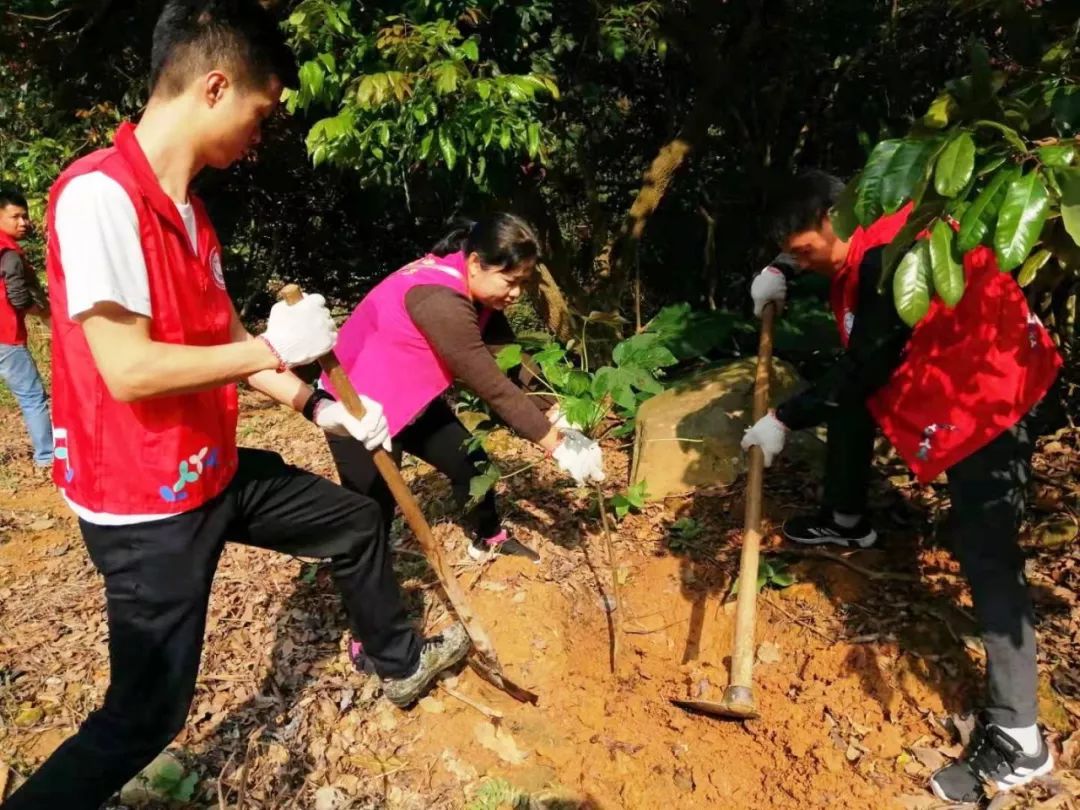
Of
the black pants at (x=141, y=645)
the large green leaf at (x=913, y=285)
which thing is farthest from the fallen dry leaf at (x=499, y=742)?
the large green leaf at (x=913, y=285)

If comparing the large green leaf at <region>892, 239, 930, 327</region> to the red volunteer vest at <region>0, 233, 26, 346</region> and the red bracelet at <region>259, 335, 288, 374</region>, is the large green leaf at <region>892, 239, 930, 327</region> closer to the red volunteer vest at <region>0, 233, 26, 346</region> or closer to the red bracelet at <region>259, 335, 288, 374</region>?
the red bracelet at <region>259, 335, 288, 374</region>

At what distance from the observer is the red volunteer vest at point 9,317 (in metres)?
4.86

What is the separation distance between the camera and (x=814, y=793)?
7.75ft

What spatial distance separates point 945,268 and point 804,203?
53.8 inches

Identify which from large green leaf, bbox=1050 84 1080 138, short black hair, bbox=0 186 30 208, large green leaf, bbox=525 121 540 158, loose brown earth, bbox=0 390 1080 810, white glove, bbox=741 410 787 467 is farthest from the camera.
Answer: short black hair, bbox=0 186 30 208

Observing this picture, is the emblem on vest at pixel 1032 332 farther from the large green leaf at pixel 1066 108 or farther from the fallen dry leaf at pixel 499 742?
the fallen dry leaf at pixel 499 742

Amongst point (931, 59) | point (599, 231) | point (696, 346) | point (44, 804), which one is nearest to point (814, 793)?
point (44, 804)

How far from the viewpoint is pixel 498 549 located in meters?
3.37

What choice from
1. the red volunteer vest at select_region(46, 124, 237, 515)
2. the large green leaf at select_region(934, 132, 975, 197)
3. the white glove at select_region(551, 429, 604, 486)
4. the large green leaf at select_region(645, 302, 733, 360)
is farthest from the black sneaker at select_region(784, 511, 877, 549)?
the red volunteer vest at select_region(46, 124, 237, 515)

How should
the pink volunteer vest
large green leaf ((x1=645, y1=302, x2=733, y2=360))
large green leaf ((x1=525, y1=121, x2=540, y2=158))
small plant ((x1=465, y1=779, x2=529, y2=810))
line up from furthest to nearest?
large green leaf ((x1=645, y1=302, x2=733, y2=360)) → large green leaf ((x1=525, y1=121, x2=540, y2=158)) → the pink volunteer vest → small plant ((x1=465, y1=779, x2=529, y2=810))

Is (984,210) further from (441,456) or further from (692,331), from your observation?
(692,331)

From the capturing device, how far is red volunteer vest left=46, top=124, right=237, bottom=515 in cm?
157

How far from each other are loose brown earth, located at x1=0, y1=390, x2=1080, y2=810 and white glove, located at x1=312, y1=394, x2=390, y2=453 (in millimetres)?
969

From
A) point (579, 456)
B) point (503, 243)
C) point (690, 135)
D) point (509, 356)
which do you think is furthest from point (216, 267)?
point (690, 135)
